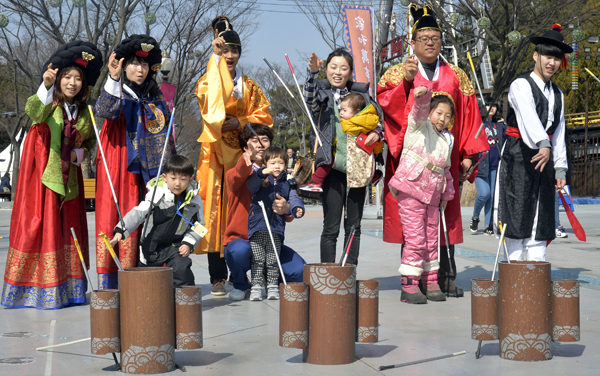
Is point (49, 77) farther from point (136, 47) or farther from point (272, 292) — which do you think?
point (272, 292)

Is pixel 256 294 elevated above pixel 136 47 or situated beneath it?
situated beneath

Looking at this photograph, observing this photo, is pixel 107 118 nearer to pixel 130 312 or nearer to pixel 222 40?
pixel 222 40

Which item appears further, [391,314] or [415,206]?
[415,206]

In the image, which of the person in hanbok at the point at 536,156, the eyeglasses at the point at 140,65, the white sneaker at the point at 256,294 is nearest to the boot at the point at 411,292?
the person in hanbok at the point at 536,156

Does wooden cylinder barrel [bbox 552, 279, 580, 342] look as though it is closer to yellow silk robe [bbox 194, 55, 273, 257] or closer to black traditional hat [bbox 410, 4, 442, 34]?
black traditional hat [bbox 410, 4, 442, 34]

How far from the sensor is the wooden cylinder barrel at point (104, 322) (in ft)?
7.30

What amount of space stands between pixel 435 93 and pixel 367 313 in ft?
6.17

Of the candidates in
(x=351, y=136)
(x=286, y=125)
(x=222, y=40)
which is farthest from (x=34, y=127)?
(x=286, y=125)

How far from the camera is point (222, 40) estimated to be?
3971mm

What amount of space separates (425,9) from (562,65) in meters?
0.92

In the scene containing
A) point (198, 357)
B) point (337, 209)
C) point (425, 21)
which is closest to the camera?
point (198, 357)

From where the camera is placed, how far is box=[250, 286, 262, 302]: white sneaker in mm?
3840

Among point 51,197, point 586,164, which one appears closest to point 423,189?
point 51,197

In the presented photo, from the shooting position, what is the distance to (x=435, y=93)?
381 centimetres
